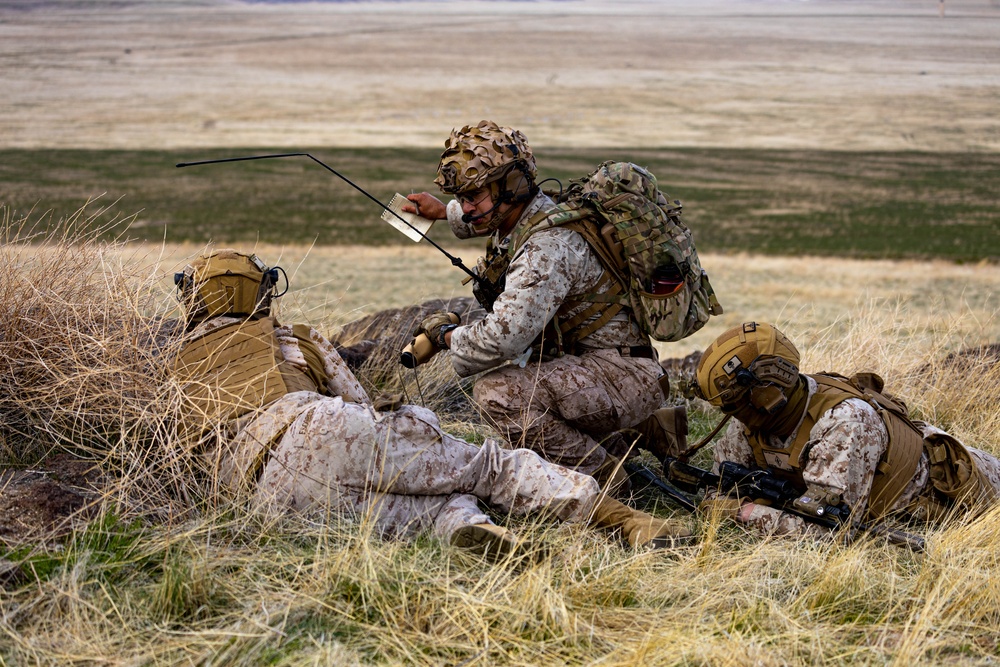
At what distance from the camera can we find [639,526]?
4137mm

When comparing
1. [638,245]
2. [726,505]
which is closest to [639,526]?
[726,505]

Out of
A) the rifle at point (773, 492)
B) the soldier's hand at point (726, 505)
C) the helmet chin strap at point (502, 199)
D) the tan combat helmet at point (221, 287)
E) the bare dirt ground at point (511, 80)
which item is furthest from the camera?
the bare dirt ground at point (511, 80)

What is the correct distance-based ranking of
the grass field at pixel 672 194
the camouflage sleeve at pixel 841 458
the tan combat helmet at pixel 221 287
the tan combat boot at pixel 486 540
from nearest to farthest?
the tan combat boot at pixel 486 540 → the camouflage sleeve at pixel 841 458 → the tan combat helmet at pixel 221 287 → the grass field at pixel 672 194

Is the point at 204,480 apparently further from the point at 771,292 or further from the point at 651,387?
the point at 771,292

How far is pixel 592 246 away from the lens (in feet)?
16.3

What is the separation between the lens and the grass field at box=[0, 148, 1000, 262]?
1152 inches

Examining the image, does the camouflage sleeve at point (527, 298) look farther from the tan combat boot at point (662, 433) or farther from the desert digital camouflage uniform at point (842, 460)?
the desert digital camouflage uniform at point (842, 460)

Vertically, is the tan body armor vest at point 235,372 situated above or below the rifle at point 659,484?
above

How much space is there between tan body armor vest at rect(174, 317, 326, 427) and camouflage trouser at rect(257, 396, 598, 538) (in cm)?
27

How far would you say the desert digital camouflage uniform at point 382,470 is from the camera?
13.1 feet

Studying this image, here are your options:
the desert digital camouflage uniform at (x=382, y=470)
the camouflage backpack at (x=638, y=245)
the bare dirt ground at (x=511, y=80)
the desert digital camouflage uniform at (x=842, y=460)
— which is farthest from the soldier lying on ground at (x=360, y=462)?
the bare dirt ground at (x=511, y=80)

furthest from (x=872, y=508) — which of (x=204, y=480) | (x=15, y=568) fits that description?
(x=15, y=568)

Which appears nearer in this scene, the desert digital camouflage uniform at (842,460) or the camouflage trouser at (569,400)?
the desert digital camouflage uniform at (842,460)

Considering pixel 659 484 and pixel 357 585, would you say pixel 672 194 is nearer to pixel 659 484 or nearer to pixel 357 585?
pixel 659 484
